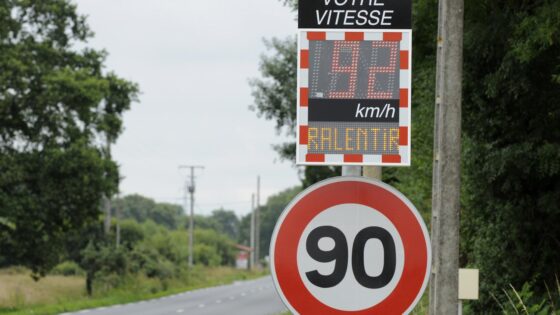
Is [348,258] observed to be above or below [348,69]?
below

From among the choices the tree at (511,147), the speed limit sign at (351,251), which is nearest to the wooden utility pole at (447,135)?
the speed limit sign at (351,251)

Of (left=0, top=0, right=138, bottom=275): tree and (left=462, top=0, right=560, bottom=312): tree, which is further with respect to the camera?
(left=0, top=0, right=138, bottom=275): tree

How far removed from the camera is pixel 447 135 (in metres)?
9.89

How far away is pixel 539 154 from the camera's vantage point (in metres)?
16.3

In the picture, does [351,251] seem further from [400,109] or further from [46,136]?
[46,136]

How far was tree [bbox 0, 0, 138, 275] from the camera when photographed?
128 ft

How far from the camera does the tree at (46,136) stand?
39.2m

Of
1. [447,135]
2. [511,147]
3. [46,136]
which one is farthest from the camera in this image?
[46,136]

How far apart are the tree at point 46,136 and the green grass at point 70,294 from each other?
2.13 metres

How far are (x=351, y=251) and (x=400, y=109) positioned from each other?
27.2 inches

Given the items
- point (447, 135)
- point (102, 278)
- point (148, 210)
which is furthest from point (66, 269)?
point (148, 210)

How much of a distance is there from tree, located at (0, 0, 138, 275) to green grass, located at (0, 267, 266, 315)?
2.13 m

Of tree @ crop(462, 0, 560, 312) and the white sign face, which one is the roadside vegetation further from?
the white sign face

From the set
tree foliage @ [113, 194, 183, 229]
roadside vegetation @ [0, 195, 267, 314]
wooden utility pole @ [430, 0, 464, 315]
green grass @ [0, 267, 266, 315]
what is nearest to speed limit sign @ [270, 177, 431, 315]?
wooden utility pole @ [430, 0, 464, 315]
